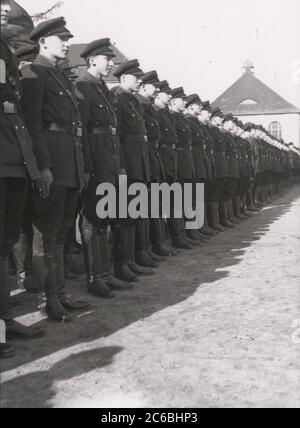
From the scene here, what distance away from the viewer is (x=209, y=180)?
9.68 meters

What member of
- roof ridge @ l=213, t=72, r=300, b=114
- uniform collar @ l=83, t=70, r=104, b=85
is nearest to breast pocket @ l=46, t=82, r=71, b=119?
uniform collar @ l=83, t=70, r=104, b=85

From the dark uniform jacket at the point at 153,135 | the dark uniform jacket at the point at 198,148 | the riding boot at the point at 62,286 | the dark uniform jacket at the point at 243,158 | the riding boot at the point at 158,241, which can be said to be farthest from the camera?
the dark uniform jacket at the point at 243,158

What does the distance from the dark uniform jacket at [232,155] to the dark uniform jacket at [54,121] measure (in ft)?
21.6

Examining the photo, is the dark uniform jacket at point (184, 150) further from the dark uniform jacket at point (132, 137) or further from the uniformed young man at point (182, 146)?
the dark uniform jacket at point (132, 137)

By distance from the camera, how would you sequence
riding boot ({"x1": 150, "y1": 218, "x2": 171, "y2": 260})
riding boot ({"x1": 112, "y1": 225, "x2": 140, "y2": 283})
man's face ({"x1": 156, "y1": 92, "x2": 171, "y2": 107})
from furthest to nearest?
man's face ({"x1": 156, "y1": 92, "x2": 171, "y2": 107}) → riding boot ({"x1": 150, "y1": 218, "x2": 171, "y2": 260}) → riding boot ({"x1": 112, "y1": 225, "x2": 140, "y2": 283})

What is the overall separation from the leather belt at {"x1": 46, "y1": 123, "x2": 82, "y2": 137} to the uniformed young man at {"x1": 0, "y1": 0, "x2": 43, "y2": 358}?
57cm

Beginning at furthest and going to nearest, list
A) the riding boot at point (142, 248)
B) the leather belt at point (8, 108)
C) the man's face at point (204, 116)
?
the man's face at point (204, 116)
the riding boot at point (142, 248)
the leather belt at point (8, 108)

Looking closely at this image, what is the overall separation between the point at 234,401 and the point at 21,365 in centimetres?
135

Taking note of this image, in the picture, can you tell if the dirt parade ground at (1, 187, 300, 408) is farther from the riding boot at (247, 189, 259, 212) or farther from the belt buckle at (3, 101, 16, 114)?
the riding boot at (247, 189, 259, 212)

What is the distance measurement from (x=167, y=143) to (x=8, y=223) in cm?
412

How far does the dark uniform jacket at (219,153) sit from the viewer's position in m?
10.1

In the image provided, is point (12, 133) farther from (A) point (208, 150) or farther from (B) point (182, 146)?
(A) point (208, 150)

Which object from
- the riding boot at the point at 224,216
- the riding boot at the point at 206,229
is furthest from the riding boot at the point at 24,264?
the riding boot at the point at 224,216

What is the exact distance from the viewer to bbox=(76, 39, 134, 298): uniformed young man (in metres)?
5.17
